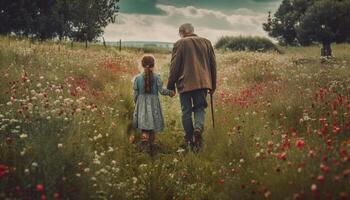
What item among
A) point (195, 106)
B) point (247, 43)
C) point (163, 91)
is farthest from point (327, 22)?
point (163, 91)

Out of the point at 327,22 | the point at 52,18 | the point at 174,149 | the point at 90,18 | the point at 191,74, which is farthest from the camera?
the point at 90,18

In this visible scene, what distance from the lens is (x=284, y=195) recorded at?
457 cm

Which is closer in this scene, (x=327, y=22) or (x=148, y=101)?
(x=148, y=101)

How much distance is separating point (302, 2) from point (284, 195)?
31828 mm

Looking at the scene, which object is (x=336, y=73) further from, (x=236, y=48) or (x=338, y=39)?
(x=236, y=48)

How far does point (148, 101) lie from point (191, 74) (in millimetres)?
1070

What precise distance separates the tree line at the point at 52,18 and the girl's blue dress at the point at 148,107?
58.0ft

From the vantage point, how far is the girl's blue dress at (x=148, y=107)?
9.32m

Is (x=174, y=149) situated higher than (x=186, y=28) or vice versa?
(x=186, y=28)

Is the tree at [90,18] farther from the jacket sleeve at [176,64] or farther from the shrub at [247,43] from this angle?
the jacket sleeve at [176,64]

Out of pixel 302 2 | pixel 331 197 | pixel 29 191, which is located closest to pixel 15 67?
pixel 29 191

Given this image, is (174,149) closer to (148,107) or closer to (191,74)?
(148,107)

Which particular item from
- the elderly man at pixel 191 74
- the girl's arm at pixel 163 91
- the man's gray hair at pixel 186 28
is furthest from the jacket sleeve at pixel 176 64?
the man's gray hair at pixel 186 28

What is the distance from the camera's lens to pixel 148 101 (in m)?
9.38
